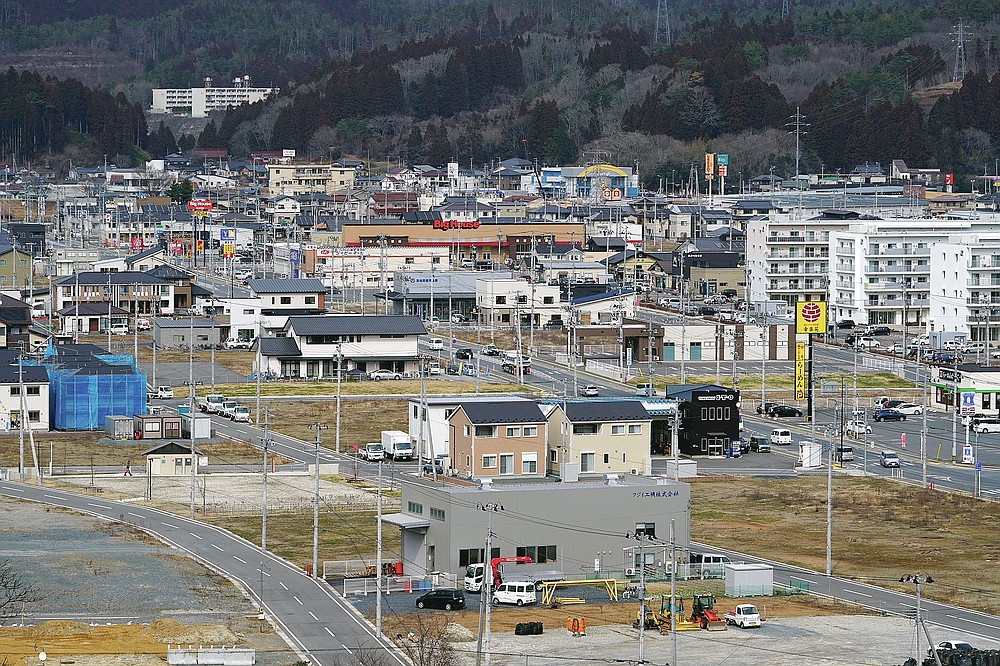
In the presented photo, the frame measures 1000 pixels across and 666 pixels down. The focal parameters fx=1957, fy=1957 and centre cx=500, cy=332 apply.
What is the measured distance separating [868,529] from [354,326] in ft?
73.9

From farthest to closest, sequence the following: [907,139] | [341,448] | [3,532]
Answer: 1. [907,139]
2. [341,448]
3. [3,532]

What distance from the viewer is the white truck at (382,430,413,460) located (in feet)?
129

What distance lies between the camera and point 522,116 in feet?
462

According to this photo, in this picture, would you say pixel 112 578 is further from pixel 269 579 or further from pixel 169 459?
pixel 169 459

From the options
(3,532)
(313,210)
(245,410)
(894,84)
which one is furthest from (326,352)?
(894,84)

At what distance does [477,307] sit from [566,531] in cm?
3684

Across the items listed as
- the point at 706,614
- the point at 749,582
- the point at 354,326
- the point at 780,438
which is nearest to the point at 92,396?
the point at 354,326

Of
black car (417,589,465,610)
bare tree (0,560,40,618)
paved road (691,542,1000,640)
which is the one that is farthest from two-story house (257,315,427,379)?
black car (417,589,465,610)

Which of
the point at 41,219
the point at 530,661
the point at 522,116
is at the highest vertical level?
the point at 522,116

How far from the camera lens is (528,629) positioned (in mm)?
24375

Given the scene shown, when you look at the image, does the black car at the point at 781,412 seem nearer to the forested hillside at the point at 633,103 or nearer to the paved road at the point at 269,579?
the paved road at the point at 269,579

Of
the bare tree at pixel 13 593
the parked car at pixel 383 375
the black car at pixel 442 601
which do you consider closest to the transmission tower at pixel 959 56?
the parked car at pixel 383 375

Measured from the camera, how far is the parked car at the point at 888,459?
129 feet

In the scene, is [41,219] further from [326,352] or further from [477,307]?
[326,352]
